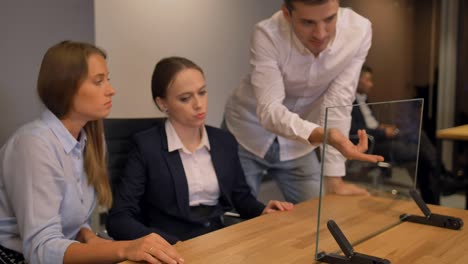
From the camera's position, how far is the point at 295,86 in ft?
6.41

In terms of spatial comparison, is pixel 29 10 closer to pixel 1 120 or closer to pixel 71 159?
pixel 1 120

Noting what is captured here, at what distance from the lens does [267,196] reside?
11.9ft

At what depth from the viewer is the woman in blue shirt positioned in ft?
4.00

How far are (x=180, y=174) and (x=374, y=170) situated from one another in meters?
0.62

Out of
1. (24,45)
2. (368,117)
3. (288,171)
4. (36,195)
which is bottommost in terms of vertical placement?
(288,171)

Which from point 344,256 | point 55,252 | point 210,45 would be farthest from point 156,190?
point 210,45

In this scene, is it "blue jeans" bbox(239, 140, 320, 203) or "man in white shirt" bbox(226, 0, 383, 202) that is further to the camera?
"blue jeans" bbox(239, 140, 320, 203)

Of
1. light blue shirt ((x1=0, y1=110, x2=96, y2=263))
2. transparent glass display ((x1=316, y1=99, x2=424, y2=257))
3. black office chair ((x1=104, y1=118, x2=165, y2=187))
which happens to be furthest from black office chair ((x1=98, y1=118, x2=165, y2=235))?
transparent glass display ((x1=316, y1=99, x2=424, y2=257))

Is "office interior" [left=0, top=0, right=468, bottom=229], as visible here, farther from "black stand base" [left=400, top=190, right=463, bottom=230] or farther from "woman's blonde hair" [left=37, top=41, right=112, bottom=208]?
"black stand base" [left=400, top=190, right=463, bottom=230]

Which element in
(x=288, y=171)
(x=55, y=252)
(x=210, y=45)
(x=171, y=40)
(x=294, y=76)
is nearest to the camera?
(x=55, y=252)

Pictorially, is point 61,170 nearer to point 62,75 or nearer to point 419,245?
point 62,75

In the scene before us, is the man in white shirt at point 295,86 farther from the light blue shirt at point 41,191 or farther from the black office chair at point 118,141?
the light blue shirt at point 41,191

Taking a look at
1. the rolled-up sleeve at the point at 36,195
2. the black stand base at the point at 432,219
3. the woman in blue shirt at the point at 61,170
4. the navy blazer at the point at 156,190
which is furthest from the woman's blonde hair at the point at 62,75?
the black stand base at the point at 432,219

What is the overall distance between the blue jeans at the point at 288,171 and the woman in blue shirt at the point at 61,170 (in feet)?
2.12
